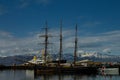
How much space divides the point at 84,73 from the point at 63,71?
7.33 metres

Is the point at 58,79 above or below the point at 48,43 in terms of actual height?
below

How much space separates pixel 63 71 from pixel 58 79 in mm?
26058

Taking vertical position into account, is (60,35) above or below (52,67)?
above

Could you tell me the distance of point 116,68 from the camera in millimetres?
121125

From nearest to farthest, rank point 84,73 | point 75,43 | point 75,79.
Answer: point 75,79 < point 84,73 < point 75,43

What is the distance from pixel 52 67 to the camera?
107 m

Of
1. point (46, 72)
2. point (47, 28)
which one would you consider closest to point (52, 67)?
point (46, 72)

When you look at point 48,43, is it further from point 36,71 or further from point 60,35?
point 36,71

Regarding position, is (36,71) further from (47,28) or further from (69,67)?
(47,28)

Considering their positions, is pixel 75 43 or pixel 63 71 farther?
pixel 75 43

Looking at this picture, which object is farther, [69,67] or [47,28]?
[47,28]

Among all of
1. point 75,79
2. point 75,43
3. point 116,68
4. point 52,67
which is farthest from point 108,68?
point 75,79

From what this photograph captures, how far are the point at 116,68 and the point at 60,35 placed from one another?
86.8ft

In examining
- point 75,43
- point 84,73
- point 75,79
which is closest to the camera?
point 75,79
